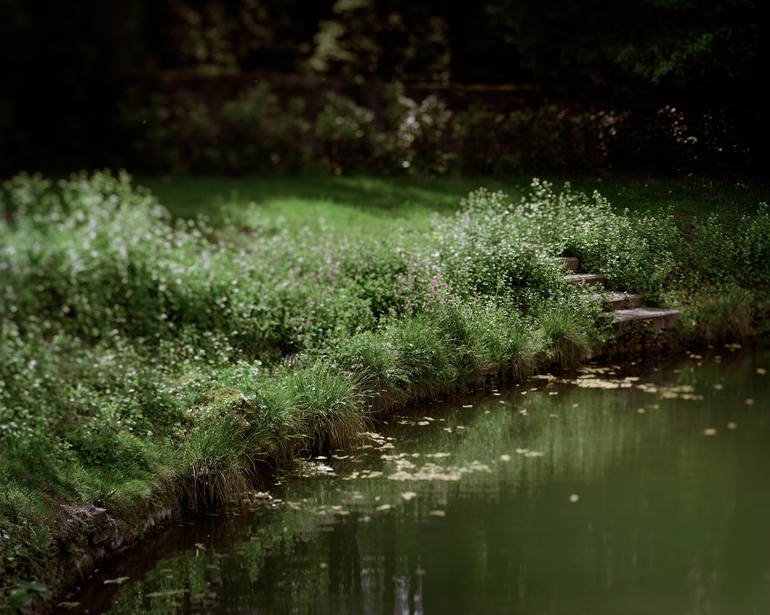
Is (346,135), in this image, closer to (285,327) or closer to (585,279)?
(285,327)

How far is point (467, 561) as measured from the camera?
4402mm

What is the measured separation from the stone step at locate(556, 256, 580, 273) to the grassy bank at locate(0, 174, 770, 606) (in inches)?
2.2

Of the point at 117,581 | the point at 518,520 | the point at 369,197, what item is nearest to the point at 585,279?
the point at 518,520

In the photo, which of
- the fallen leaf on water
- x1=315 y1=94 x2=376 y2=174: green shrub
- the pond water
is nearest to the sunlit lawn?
x1=315 y1=94 x2=376 y2=174: green shrub

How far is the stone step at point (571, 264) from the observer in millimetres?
6695

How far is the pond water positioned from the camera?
4148mm

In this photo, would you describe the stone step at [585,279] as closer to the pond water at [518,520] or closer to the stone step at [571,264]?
the stone step at [571,264]

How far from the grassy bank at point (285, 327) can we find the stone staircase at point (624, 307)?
0.08 m

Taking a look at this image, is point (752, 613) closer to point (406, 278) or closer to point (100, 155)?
point (406, 278)

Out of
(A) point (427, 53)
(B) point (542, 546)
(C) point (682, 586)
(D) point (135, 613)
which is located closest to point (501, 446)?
(B) point (542, 546)

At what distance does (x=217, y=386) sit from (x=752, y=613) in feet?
10.8

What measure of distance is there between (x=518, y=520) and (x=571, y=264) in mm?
2415

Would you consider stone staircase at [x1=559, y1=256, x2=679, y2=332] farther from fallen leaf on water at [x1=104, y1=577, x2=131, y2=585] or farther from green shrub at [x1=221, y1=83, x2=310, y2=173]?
green shrub at [x1=221, y1=83, x2=310, y2=173]

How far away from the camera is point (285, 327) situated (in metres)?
6.87
